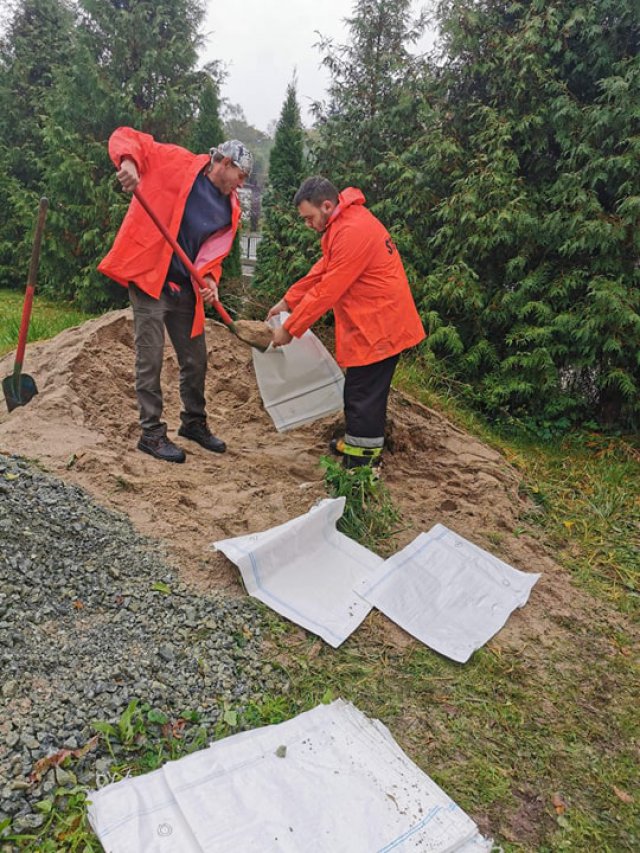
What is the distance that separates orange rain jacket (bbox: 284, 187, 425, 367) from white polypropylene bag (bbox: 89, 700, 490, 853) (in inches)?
80.7

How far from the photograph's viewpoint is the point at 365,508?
3.28 metres

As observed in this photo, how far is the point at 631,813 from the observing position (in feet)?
6.32

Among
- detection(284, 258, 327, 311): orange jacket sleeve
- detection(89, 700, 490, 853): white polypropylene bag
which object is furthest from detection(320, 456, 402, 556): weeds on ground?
detection(89, 700, 490, 853): white polypropylene bag

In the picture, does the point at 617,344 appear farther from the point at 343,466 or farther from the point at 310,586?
the point at 310,586

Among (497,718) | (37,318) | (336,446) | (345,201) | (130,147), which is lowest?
(497,718)

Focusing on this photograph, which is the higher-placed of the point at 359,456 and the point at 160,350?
the point at 160,350

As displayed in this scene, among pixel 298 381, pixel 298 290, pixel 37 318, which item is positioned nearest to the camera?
pixel 298 290

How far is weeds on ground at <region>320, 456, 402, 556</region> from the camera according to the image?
3203 mm

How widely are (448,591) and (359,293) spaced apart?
1.67 m

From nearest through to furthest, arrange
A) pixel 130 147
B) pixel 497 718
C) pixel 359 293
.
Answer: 1. pixel 497 718
2. pixel 130 147
3. pixel 359 293

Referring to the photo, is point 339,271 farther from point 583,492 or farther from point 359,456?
point 583,492

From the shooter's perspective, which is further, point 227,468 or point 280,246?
point 280,246

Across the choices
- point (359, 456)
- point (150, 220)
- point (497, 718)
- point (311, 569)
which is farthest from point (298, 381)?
point (497, 718)

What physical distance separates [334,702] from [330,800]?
41cm
